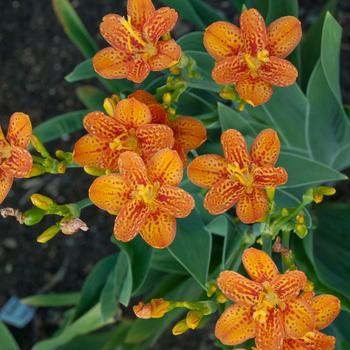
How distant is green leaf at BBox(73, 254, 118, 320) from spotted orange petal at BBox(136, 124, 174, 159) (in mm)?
546

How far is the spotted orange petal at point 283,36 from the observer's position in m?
1.02

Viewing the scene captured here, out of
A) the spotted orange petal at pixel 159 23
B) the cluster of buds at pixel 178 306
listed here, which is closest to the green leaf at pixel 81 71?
the spotted orange petal at pixel 159 23

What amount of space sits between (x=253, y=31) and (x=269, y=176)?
23 cm

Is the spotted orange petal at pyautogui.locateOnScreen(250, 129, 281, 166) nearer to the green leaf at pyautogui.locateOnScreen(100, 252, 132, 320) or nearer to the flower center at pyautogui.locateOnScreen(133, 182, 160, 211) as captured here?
the flower center at pyautogui.locateOnScreen(133, 182, 160, 211)

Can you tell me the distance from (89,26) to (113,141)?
1.25 m

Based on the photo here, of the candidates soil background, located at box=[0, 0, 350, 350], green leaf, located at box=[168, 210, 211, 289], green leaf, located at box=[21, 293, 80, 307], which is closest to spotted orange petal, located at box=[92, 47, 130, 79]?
green leaf, located at box=[168, 210, 211, 289]

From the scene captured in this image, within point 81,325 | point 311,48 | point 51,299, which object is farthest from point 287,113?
point 51,299

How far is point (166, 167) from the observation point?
36.6 inches

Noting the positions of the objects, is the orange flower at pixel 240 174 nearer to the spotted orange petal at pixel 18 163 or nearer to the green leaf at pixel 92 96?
the spotted orange petal at pixel 18 163

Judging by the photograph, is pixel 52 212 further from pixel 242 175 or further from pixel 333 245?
pixel 333 245

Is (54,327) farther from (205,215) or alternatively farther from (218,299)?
(218,299)

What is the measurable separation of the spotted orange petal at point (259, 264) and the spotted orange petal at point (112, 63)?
330 mm

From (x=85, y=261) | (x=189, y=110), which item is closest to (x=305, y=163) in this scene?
(x=189, y=110)

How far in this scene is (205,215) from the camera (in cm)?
128
